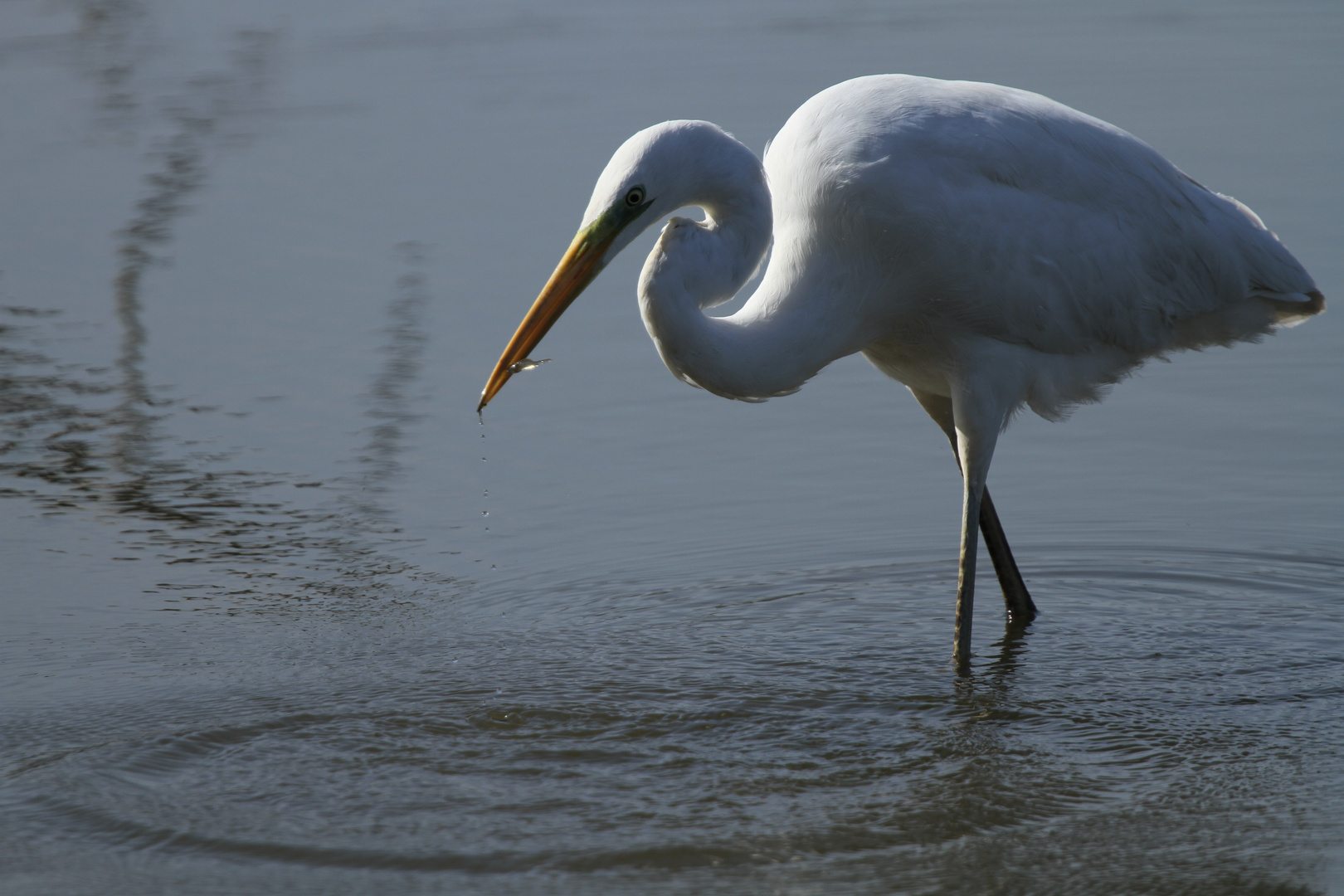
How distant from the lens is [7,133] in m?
11.4

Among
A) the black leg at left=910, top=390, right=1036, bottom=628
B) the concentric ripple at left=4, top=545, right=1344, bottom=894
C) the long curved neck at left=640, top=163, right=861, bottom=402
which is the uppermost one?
the long curved neck at left=640, top=163, right=861, bottom=402

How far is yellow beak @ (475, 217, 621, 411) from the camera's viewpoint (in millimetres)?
4234

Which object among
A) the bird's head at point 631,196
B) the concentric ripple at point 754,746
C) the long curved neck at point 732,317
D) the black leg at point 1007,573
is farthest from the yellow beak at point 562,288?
the black leg at point 1007,573

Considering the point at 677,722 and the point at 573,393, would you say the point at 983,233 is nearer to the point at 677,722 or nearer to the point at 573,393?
the point at 677,722

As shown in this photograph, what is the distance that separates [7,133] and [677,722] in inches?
352

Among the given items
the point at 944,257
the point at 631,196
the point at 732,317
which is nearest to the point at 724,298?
the point at 732,317

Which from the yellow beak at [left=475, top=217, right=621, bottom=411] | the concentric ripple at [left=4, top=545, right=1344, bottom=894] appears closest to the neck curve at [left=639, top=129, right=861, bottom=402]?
the yellow beak at [left=475, top=217, right=621, bottom=411]

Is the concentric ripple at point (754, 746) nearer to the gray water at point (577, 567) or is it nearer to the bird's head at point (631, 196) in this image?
the gray water at point (577, 567)

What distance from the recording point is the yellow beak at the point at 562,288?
4.23 meters

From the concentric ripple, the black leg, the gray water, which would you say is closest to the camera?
the concentric ripple

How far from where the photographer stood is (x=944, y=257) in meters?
4.68

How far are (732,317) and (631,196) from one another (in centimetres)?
57

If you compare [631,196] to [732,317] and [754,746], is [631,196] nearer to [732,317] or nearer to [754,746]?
[732,317]

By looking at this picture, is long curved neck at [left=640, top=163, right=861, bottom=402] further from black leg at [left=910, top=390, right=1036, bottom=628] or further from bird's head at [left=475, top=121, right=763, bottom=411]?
black leg at [left=910, top=390, right=1036, bottom=628]
